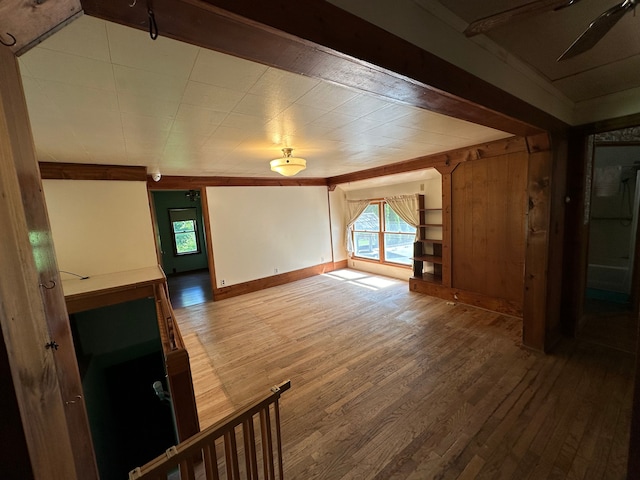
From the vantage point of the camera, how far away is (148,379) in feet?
13.0

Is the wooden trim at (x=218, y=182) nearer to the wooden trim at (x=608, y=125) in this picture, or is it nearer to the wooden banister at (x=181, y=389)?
the wooden banister at (x=181, y=389)

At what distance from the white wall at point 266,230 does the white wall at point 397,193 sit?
0.79m

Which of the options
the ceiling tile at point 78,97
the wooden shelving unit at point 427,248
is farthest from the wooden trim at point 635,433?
the wooden shelving unit at point 427,248

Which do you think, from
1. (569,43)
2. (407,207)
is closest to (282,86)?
(569,43)

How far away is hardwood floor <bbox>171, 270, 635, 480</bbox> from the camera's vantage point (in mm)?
1622

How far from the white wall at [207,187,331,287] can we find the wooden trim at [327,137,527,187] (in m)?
1.40

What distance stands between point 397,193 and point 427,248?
1267 mm

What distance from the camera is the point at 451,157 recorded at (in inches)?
154

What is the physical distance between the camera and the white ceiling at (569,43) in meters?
1.23

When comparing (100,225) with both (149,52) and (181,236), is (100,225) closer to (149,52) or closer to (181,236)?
(149,52)

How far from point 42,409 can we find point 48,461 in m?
0.13

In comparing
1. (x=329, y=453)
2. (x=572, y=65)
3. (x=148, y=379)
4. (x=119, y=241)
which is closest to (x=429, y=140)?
(x=572, y=65)

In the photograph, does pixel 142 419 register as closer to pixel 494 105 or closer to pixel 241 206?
pixel 241 206

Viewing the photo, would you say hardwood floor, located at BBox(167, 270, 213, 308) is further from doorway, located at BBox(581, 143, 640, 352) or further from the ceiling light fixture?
doorway, located at BBox(581, 143, 640, 352)
